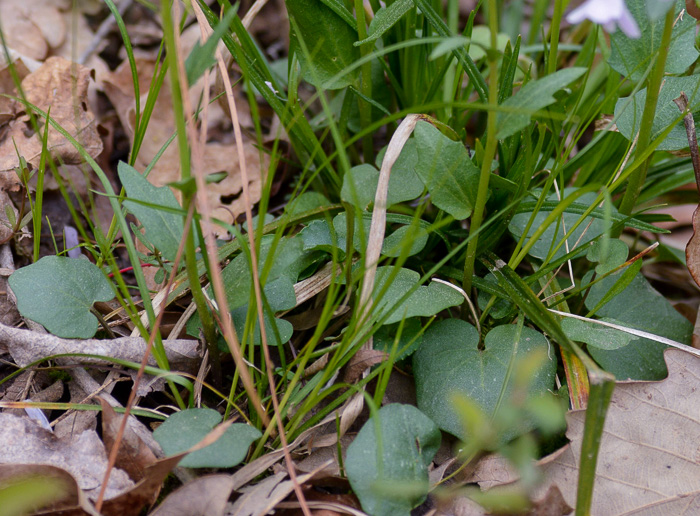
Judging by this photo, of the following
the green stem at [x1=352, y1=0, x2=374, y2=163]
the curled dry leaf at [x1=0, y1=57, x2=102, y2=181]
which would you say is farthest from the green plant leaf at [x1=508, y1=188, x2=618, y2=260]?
the curled dry leaf at [x1=0, y1=57, x2=102, y2=181]

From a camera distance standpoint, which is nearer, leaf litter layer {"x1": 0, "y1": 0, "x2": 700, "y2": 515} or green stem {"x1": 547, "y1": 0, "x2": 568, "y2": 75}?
leaf litter layer {"x1": 0, "y1": 0, "x2": 700, "y2": 515}

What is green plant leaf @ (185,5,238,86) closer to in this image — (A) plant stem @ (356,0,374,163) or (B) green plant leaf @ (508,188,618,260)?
(A) plant stem @ (356,0,374,163)

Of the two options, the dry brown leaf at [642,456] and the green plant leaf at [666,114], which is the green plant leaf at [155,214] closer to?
the dry brown leaf at [642,456]

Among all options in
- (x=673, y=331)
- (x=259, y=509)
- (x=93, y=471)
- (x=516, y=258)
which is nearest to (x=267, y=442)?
(x=259, y=509)

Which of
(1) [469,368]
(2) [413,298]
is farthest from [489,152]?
(1) [469,368]

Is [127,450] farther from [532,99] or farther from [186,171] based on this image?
[532,99]
